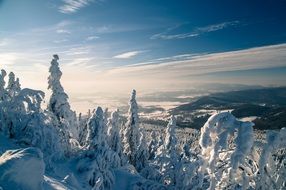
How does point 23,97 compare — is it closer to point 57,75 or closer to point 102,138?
point 57,75

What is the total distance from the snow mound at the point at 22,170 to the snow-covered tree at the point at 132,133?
1641 inches

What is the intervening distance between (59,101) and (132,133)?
20082 mm

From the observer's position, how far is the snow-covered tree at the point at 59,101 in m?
37.2

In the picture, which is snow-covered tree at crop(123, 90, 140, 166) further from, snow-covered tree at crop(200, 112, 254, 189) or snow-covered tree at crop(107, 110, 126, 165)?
snow-covered tree at crop(200, 112, 254, 189)

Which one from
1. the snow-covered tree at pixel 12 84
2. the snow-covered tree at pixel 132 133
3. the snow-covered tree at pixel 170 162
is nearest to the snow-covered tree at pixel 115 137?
the snow-covered tree at pixel 132 133

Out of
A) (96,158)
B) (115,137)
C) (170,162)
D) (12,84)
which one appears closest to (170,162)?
(170,162)

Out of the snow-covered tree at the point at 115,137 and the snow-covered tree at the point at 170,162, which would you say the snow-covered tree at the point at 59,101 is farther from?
the snow-covered tree at the point at 170,162


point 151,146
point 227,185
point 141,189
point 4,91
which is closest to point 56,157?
point 141,189

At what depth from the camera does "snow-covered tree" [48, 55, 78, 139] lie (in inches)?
1465

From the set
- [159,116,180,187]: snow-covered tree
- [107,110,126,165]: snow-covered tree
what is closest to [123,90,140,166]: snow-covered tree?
[107,110,126,165]: snow-covered tree

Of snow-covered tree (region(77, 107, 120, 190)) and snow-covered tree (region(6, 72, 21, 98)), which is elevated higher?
snow-covered tree (region(6, 72, 21, 98))

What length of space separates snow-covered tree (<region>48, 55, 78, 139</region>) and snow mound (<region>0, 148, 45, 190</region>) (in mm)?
24595

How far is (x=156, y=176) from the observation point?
44250mm

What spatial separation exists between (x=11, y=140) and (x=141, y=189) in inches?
560
